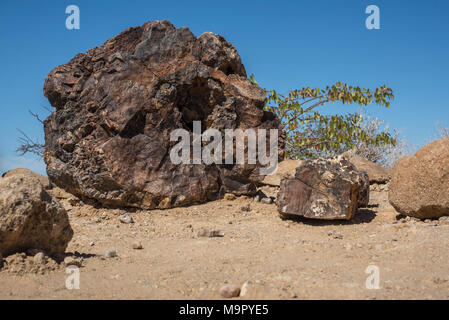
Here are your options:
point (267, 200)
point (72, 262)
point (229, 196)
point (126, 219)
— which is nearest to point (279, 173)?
point (267, 200)

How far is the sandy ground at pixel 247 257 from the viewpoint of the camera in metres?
3.25

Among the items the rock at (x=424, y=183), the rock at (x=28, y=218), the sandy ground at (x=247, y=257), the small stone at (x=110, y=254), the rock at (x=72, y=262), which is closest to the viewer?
the sandy ground at (x=247, y=257)

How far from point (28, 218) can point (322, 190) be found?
4074 millimetres

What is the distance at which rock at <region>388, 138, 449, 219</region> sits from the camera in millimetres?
5719

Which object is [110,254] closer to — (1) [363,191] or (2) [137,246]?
(2) [137,246]

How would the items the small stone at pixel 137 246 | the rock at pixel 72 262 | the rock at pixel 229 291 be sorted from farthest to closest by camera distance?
1. the small stone at pixel 137 246
2. the rock at pixel 72 262
3. the rock at pixel 229 291

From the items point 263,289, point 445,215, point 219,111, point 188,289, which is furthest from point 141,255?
point 445,215

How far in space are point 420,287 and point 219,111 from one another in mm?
5276

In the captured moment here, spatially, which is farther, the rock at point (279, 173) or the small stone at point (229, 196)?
the rock at point (279, 173)

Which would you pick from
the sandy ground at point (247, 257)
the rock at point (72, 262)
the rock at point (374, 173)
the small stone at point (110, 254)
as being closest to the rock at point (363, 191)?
the sandy ground at point (247, 257)

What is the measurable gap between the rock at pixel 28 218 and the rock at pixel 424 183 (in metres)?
4.56

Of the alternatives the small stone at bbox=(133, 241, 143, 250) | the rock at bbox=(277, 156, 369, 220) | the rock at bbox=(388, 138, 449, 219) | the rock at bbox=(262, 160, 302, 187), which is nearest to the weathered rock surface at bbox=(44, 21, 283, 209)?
the rock at bbox=(262, 160, 302, 187)

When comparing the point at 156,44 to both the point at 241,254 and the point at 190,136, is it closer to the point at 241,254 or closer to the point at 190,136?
the point at 190,136

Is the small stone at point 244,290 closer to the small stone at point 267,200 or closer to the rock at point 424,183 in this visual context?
the rock at point 424,183
